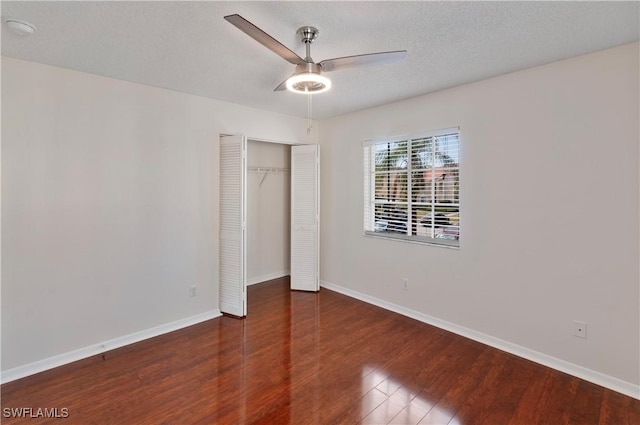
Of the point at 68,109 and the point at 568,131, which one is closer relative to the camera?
the point at 568,131

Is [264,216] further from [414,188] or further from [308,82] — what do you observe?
[308,82]

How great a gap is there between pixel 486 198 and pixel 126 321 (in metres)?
3.82

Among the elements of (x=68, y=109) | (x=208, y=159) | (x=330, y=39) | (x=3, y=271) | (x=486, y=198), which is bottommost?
(x=3, y=271)

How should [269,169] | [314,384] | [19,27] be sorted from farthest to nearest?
[269,169] < [314,384] < [19,27]

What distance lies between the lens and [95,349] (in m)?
2.88

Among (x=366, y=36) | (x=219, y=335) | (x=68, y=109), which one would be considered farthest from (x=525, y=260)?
(x=68, y=109)

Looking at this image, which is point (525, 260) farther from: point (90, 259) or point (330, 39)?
point (90, 259)

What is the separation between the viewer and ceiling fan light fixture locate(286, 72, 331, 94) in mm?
2044

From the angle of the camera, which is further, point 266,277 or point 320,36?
point 266,277

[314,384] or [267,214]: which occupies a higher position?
[267,214]

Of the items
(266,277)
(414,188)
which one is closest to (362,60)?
(414,188)

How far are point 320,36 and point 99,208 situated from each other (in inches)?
100

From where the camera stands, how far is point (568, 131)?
2.56m

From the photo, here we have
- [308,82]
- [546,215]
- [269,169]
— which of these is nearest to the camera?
[308,82]
